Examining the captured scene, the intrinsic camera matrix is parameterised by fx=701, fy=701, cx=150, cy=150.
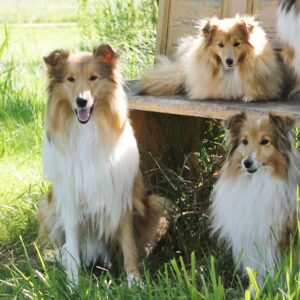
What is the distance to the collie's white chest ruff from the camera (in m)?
4.02

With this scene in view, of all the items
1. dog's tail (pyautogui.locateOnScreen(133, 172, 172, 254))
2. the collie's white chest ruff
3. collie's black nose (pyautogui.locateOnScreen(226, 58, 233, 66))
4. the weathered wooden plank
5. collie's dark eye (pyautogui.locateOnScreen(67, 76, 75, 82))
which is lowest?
dog's tail (pyautogui.locateOnScreen(133, 172, 172, 254))

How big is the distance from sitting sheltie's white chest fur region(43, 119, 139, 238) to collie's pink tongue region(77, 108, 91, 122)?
0.10m

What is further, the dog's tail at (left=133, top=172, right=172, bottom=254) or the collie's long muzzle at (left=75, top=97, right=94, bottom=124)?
the dog's tail at (left=133, top=172, right=172, bottom=254)

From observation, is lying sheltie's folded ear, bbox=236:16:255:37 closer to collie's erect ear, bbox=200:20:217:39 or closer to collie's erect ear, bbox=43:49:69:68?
collie's erect ear, bbox=200:20:217:39

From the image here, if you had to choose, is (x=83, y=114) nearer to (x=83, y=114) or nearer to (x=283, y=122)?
(x=83, y=114)

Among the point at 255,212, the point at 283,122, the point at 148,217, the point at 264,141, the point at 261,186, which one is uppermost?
the point at 283,122

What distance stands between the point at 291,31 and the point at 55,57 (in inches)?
61.0

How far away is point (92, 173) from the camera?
4367mm

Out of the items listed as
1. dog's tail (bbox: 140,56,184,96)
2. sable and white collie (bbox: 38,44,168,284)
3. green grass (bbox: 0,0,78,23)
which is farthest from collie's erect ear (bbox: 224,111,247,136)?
green grass (bbox: 0,0,78,23)

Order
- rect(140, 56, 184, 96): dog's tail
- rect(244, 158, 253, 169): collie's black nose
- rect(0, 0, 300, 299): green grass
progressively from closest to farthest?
1. rect(0, 0, 300, 299): green grass
2. rect(244, 158, 253, 169): collie's black nose
3. rect(140, 56, 184, 96): dog's tail

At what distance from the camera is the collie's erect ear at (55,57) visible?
169 inches

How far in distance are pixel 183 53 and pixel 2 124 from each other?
7.97 ft

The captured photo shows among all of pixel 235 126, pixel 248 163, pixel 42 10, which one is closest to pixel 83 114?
pixel 235 126

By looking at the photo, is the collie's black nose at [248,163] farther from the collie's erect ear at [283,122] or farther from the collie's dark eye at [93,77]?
the collie's dark eye at [93,77]
